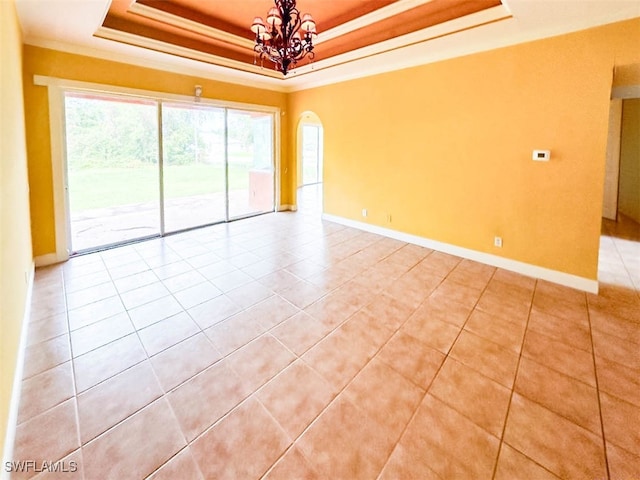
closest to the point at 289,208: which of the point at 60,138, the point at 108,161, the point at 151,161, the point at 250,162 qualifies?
the point at 250,162

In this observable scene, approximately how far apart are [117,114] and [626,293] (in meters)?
6.84

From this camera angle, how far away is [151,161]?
15.9ft

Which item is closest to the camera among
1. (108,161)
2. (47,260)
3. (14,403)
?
(14,403)

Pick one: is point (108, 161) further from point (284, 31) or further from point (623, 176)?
point (623, 176)

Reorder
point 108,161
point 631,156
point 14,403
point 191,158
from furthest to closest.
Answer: point 631,156 → point 191,158 → point 108,161 → point 14,403

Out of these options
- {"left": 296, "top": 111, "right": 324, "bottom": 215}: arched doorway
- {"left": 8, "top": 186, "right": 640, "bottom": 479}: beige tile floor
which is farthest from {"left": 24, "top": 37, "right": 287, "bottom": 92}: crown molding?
{"left": 296, "top": 111, "right": 324, "bottom": 215}: arched doorway

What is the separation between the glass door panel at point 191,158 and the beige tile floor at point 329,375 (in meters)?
2.03

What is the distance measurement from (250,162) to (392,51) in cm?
384

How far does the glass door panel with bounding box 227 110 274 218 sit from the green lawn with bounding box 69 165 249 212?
22 centimetres

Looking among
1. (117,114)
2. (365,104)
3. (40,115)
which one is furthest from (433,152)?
(40,115)

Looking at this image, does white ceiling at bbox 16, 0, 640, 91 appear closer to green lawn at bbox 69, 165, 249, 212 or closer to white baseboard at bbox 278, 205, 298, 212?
green lawn at bbox 69, 165, 249, 212

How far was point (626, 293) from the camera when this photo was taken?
325cm

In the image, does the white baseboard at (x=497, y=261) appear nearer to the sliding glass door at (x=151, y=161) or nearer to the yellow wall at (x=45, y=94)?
the sliding glass door at (x=151, y=161)

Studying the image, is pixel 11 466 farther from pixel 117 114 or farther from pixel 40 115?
pixel 117 114
